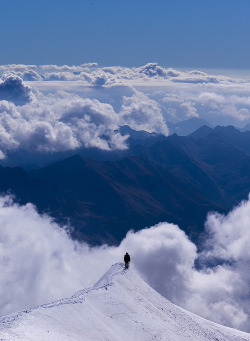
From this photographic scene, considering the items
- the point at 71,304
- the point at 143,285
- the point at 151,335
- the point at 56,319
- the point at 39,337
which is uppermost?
the point at 143,285

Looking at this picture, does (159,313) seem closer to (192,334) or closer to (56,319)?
(192,334)

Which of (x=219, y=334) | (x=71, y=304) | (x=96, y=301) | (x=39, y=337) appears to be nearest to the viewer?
(x=39, y=337)

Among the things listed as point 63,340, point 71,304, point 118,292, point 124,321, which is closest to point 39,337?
point 63,340

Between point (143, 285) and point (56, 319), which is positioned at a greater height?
point (143, 285)

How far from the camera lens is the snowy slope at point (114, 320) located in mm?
70312

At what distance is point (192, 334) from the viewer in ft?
329

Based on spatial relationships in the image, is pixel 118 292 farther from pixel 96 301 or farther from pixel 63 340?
pixel 63 340

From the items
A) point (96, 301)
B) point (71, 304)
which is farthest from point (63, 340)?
point (96, 301)

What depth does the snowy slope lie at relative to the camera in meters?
70.3

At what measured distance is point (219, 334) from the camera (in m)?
112

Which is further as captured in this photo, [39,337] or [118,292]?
[118,292]

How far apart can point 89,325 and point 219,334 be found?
49711 mm

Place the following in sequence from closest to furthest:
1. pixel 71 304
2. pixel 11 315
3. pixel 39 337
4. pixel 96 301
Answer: pixel 39 337 → pixel 11 315 → pixel 71 304 → pixel 96 301

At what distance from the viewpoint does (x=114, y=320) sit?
86.3 meters
